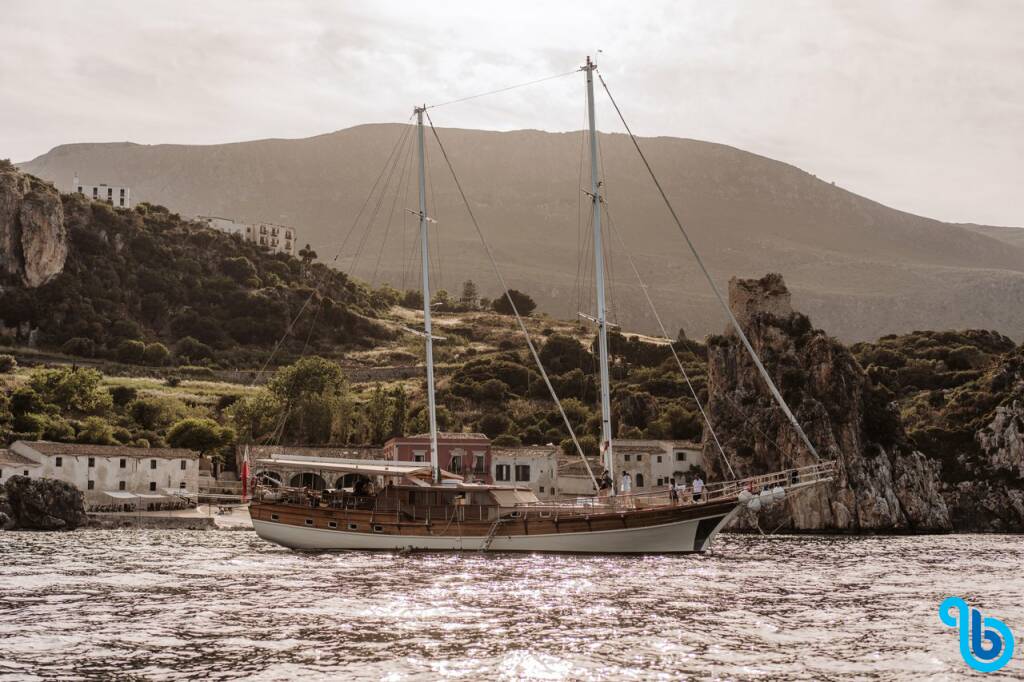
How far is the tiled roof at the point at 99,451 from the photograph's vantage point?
7244cm

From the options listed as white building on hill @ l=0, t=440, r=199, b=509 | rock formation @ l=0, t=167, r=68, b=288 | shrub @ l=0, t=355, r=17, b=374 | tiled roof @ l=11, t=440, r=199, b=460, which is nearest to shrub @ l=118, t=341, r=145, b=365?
shrub @ l=0, t=355, r=17, b=374

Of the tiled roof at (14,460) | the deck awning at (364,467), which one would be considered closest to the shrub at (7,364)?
the tiled roof at (14,460)

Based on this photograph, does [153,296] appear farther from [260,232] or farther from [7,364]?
[260,232]

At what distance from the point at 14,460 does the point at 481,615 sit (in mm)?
51512

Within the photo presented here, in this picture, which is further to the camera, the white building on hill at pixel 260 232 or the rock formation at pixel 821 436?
the white building on hill at pixel 260 232

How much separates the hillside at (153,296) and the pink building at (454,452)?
6077 centimetres

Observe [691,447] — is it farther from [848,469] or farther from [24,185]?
[24,185]

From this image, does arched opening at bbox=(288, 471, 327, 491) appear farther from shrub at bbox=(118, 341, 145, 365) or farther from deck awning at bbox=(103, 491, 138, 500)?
shrub at bbox=(118, 341, 145, 365)

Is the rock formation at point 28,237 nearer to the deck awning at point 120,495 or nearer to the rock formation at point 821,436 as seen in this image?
the deck awning at point 120,495

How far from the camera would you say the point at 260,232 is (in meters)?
189

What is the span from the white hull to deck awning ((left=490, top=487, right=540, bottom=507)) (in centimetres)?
143

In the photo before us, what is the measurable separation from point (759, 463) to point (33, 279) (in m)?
101

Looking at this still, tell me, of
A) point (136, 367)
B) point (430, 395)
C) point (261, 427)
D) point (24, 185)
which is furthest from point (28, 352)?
point (430, 395)

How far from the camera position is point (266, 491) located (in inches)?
2039
